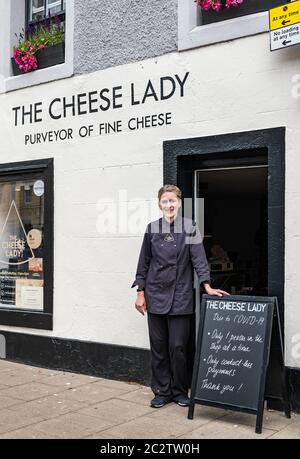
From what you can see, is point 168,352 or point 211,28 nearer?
point 168,352

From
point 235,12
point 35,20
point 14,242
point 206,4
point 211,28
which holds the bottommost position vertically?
point 14,242

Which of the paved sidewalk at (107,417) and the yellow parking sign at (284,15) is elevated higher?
the yellow parking sign at (284,15)

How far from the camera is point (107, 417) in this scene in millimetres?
5137

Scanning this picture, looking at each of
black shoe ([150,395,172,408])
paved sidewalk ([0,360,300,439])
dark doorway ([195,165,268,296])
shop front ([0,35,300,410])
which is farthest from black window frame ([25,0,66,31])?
black shoe ([150,395,172,408])

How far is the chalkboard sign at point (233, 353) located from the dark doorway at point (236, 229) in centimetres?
161

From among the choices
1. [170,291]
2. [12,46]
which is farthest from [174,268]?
[12,46]

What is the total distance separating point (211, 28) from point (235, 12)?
0.29 metres

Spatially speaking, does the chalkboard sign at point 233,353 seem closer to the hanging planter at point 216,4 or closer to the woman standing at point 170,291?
the woman standing at point 170,291

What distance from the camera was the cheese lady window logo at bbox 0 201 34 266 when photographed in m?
7.58

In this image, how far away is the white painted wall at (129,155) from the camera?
528 cm

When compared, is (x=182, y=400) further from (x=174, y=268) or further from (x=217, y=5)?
(x=217, y=5)

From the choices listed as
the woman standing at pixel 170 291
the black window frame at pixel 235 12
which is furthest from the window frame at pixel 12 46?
the woman standing at pixel 170 291

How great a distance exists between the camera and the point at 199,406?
543cm
